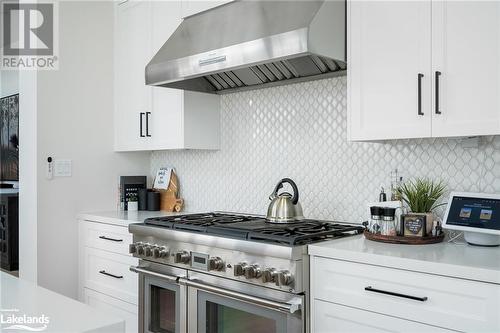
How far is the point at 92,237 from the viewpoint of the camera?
3.25m

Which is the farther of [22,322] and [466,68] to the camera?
[466,68]

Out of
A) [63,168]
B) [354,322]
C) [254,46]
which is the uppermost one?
[254,46]

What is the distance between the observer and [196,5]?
2.85 m

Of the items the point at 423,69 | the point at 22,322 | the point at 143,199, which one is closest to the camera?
the point at 22,322

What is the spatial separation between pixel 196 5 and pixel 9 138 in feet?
15.0

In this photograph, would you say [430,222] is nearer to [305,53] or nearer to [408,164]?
[408,164]

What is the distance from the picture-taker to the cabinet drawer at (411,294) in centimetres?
150

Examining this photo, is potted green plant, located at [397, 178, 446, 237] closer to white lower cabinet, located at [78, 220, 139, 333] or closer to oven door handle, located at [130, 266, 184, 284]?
oven door handle, located at [130, 266, 184, 284]

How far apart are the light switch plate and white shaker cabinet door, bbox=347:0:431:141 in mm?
2141

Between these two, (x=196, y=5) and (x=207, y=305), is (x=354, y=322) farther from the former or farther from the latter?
(x=196, y=5)

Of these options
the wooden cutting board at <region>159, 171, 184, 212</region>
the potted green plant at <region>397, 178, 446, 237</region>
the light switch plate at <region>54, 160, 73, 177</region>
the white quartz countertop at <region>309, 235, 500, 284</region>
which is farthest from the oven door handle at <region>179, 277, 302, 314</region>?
the light switch plate at <region>54, 160, 73, 177</region>

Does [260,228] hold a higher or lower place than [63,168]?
lower

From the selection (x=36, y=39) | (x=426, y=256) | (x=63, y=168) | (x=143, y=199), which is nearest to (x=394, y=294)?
(x=426, y=256)

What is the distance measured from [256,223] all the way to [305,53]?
0.94m
